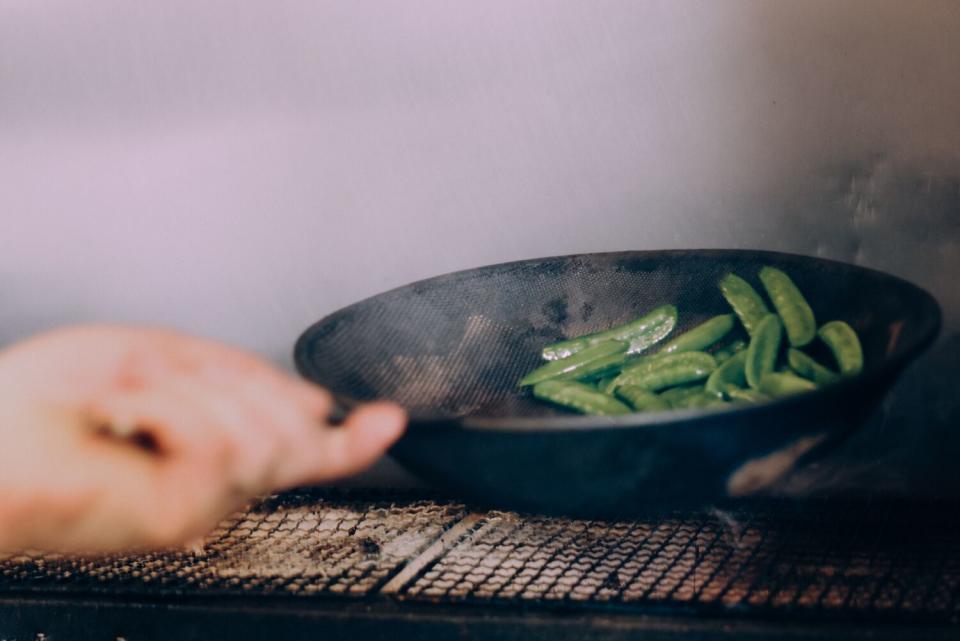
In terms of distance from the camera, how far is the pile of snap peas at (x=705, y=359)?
1323mm

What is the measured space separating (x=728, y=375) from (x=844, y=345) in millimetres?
176

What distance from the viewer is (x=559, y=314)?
1.65 m

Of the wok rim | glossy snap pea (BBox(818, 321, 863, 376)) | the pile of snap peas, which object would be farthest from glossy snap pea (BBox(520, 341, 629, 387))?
the wok rim

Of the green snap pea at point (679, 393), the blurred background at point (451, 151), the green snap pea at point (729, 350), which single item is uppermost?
the blurred background at point (451, 151)

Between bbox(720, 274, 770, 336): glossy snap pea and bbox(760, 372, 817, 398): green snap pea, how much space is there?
0.15m

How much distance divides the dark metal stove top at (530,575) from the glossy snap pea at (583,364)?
0.29 meters

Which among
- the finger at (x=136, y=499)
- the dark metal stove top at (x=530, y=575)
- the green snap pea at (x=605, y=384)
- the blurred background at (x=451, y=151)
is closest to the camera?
the finger at (x=136, y=499)

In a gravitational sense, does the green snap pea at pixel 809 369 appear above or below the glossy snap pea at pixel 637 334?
below

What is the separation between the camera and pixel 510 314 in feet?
5.38

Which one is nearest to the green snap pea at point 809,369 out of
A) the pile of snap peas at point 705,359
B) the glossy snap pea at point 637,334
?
the pile of snap peas at point 705,359

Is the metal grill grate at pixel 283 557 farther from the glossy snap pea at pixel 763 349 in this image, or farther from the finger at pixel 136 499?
the glossy snap pea at pixel 763 349

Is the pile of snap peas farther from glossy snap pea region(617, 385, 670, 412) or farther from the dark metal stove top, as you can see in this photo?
the dark metal stove top

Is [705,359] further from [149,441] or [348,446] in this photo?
[149,441]

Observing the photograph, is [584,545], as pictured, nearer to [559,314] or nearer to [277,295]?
[559,314]
